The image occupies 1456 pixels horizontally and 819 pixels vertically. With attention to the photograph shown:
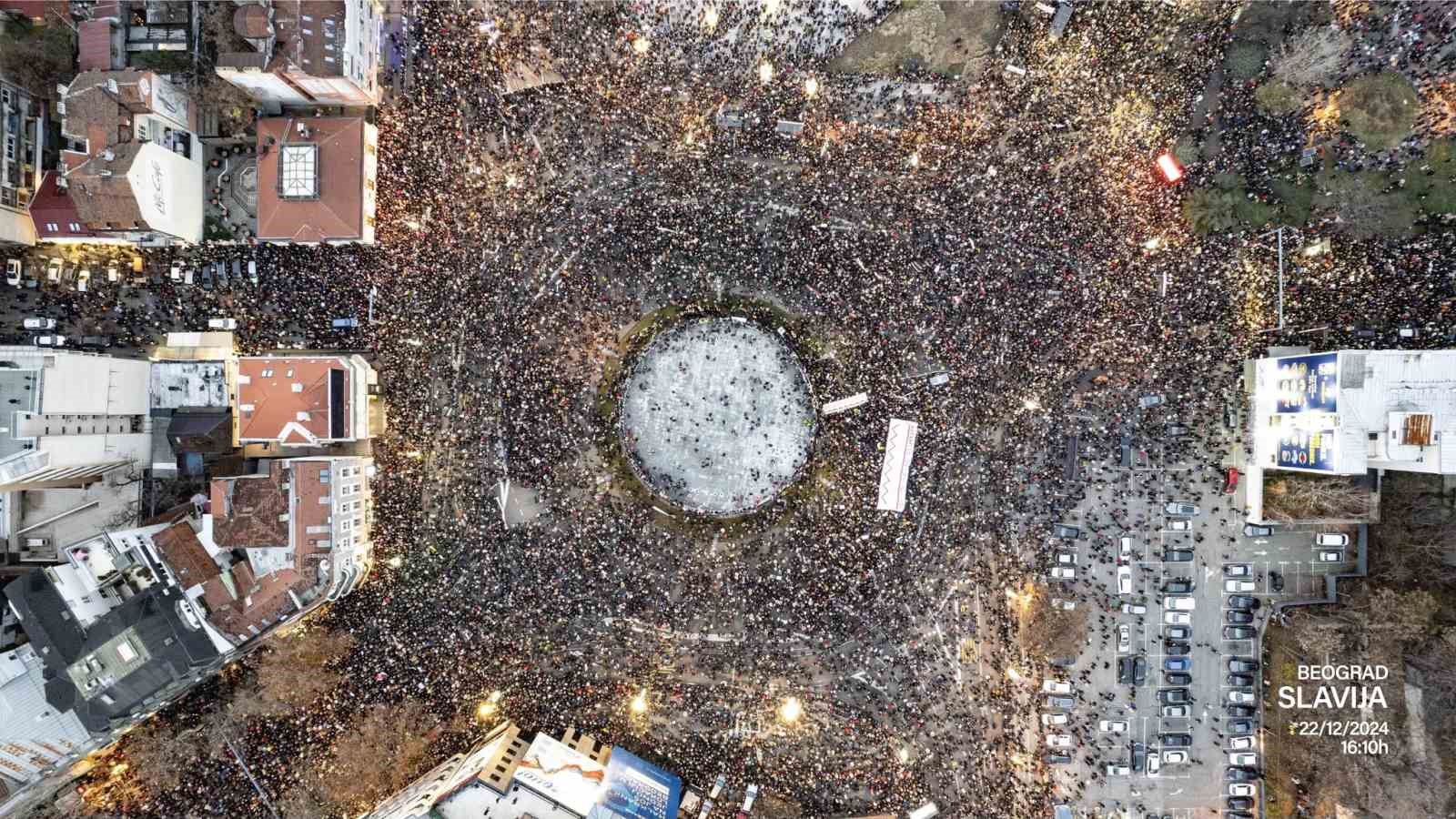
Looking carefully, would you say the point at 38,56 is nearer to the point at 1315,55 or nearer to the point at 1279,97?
the point at 1279,97

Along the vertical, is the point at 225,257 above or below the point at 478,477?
above

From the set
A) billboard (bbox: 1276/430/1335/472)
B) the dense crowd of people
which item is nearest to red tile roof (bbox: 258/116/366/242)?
the dense crowd of people

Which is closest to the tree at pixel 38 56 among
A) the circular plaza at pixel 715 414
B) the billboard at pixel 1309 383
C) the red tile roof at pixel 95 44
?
the red tile roof at pixel 95 44

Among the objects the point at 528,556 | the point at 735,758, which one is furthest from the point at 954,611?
the point at 528,556

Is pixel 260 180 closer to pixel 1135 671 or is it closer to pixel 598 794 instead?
pixel 598 794

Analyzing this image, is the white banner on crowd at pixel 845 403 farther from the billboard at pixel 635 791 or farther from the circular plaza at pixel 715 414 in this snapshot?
the billboard at pixel 635 791

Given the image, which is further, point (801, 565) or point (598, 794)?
point (801, 565)

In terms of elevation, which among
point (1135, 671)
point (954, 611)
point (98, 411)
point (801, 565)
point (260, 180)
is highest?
point (260, 180)
